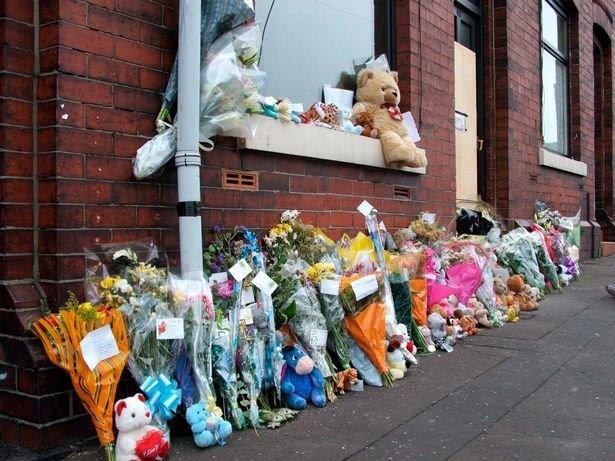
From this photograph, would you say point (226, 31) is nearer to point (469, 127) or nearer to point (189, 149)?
point (189, 149)

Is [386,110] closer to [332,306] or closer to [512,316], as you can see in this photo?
[512,316]

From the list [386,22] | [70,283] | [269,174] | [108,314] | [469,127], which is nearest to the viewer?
[108,314]

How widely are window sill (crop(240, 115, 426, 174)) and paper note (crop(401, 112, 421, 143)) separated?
46 cm

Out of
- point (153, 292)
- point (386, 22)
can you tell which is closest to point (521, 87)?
point (386, 22)

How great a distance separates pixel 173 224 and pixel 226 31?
1.21 m

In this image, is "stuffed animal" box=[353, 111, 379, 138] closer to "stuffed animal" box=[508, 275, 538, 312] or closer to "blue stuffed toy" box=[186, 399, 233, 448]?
"stuffed animal" box=[508, 275, 538, 312]

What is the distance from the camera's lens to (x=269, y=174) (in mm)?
4375

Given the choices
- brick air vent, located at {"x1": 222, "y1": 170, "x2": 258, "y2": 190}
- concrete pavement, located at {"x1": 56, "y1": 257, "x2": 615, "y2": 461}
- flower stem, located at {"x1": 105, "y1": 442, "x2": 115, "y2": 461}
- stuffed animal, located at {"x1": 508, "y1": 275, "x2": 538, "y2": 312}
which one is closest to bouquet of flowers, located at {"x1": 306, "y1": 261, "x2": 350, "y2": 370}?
concrete pavement, located at {"x1": 56, "y1": 257, "x2": 615, "y2": 461}

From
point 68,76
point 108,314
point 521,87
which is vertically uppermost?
point 521,87

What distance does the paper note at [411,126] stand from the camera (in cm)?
586

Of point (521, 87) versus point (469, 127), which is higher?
point (521, 87)

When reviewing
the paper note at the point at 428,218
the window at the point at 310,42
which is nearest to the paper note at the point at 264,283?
the window at the point at 310,42

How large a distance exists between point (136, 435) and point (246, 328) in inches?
33.4

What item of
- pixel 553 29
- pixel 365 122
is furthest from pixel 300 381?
pixel 553 29
